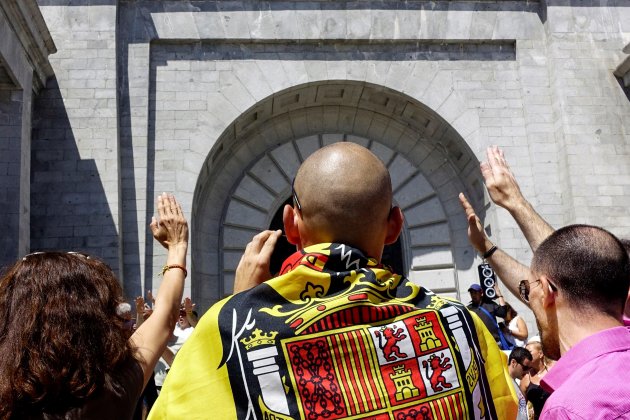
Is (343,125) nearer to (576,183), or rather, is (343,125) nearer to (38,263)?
(576,183)

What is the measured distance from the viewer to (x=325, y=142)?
1530cm

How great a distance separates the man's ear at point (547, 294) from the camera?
2602 mm

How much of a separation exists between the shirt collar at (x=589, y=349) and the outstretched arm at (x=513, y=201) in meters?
1.51

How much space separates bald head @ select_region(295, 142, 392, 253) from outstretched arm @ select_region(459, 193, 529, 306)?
5.53ft

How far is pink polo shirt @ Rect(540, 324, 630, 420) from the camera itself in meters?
2.14

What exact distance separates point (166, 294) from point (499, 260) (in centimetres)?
195

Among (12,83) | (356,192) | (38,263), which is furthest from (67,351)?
(12,83)

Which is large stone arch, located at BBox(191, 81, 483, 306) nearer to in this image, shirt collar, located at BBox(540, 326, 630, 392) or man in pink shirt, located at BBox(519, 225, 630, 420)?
man in pink shirt, located at BBox(519, 225, 630, 420)

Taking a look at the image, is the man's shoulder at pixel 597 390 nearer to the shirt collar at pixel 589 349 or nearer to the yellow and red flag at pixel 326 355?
the shirt collar at pixel 589 349

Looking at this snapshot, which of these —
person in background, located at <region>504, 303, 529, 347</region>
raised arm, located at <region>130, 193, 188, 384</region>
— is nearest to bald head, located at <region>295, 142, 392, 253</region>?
raised arm, located at <region>130, 193, 188, 384</region>

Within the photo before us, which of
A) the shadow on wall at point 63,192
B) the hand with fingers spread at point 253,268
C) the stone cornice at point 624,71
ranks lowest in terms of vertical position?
the hand with fingers spread at point 253,268

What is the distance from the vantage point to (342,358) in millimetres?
2150

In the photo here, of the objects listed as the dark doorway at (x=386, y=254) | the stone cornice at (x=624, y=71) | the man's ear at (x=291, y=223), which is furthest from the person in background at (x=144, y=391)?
the stone cornice at (x=624, y=71)

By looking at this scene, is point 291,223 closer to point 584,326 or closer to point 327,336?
point 327,336
